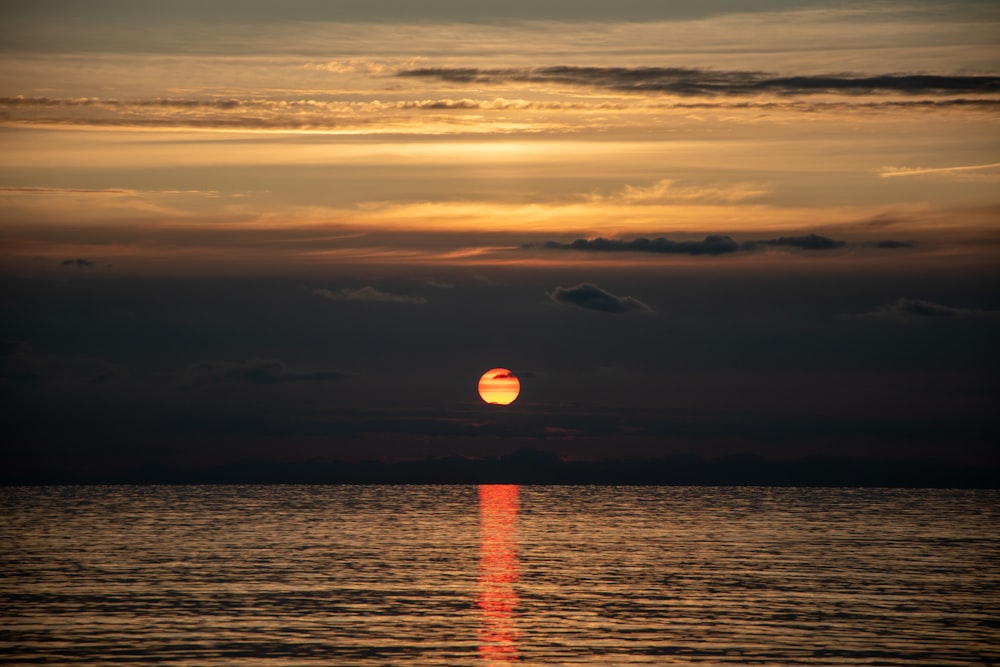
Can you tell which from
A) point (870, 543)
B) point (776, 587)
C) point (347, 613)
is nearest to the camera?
point (347, 613)

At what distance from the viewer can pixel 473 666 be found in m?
62.2

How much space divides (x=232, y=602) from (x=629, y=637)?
30034 millimetres

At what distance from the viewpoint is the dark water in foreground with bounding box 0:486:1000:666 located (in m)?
66.4

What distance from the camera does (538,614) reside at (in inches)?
3167

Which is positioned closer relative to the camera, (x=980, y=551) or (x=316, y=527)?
(x=980, y=551)

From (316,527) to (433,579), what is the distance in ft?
271

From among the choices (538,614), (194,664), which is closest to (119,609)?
(194,664)

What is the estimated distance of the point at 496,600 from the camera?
284 feet

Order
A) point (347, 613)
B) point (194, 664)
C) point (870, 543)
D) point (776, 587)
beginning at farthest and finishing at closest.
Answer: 1. point (870, 543)
2. point (776, 587)
3. point (347, 613)
4. point (194, 664)

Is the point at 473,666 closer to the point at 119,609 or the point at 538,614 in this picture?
the point at 538,614

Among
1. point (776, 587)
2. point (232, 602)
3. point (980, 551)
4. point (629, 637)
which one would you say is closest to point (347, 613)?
point (232, 602)

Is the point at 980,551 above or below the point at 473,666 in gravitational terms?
above

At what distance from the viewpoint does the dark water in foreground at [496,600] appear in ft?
218

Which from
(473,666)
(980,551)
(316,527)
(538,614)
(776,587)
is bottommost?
(473,666)
